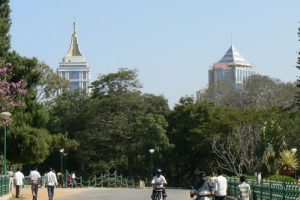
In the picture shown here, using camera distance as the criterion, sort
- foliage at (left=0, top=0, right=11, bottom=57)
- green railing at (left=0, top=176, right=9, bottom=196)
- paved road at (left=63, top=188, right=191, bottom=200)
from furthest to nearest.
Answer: foliage at (left=0, top=0, right=11, bottom=57) → paved road at (left=63, top=188, right=191, bottom=200) → green railing at (left=0, top=176, right=9, bottom=196)

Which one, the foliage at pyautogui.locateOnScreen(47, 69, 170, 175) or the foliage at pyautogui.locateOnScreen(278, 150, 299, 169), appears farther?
the foliage at pyautogui.locateOnScreen(47, 69, 170, 175)

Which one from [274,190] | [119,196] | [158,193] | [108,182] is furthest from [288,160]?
[108,182]

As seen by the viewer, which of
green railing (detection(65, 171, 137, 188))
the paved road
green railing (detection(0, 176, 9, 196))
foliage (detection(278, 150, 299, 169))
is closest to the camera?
green railing (detection(0, 176, 9, 196))

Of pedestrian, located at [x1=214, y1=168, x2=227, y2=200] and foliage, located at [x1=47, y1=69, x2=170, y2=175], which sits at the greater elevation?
foliage, located at [x1=47, y1=69, x2=170, y2=175]

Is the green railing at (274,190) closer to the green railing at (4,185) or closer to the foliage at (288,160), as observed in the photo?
the green railing at (4,185)

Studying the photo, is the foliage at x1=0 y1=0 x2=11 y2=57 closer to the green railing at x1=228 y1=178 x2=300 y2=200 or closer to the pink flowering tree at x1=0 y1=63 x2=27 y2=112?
the pink flowering tree at x1=0 y1=63 x2=27 y2=112

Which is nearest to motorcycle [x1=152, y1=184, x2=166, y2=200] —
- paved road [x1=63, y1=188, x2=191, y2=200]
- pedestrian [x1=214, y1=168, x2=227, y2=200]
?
pedestrian [x1=214, y1=168, x2=227, y2=200]

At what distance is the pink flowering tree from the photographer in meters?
30.6

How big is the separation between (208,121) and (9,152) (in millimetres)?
28214

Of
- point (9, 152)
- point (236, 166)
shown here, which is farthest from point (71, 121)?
point (9, 152)

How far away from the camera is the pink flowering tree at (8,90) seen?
3060 cm

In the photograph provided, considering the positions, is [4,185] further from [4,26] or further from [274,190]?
[274,190]

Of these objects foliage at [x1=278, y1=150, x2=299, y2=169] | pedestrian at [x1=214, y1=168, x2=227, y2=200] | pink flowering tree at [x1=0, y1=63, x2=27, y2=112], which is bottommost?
pedestrian at [x1=214, y1=168, x2=227, y2=200]

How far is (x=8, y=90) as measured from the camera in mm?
31406
